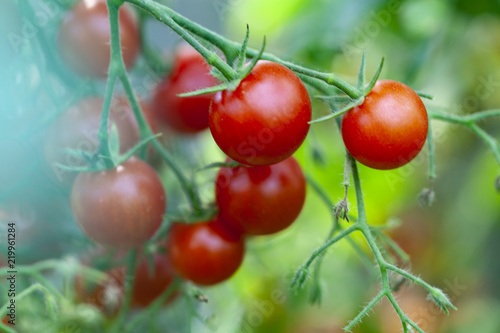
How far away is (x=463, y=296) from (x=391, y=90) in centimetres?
80

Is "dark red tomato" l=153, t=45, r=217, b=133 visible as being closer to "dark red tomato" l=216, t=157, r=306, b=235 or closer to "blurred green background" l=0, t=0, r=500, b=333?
"blurred green background" l=0, t=0, r=500, b=333

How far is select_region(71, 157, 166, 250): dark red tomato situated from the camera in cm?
61

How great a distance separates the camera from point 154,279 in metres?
0.81

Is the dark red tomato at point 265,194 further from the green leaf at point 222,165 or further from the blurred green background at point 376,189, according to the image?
the blurred green background at point 376,189

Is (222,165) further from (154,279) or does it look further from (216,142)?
(154,279)

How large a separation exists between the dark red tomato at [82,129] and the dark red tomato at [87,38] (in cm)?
5

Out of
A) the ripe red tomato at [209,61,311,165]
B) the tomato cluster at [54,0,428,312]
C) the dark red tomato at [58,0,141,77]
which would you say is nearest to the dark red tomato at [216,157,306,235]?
the tomato cluster at [54,0,428,312]

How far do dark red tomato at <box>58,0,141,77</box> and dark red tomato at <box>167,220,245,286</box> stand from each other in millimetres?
226

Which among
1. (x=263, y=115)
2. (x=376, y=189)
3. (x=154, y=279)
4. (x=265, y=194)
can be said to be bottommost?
(x=376, y=189)

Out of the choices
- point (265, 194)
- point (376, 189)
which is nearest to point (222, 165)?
point (265, 194)

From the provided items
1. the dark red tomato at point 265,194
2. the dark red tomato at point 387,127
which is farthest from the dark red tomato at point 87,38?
the dark red tomato at point 387,127

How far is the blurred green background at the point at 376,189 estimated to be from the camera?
102 cm

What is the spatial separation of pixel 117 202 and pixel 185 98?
0.23 m

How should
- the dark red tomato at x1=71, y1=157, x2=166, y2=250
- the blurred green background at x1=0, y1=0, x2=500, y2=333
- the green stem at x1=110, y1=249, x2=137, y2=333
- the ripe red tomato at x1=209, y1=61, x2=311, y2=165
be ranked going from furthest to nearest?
the blurred green background at x1=0, y1=0, x2=500, y2=333 < the green stem at x1=110, y1=249, x2=137, y2=333 < the dark red tomato at x1=71, y1=157, x2=166, y2=250 < the ripe red tomato at x1=209, y1=61, x2=311, y2=165
